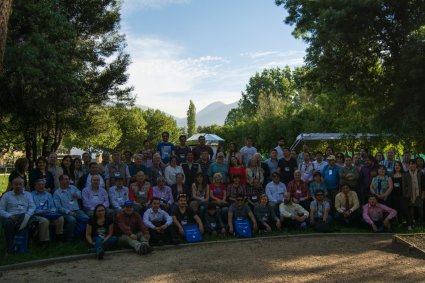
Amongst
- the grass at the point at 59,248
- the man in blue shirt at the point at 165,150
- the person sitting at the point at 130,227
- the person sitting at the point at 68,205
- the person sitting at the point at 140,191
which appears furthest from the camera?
the man in blue shirt at the point at 165,150

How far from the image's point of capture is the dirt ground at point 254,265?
6270mm

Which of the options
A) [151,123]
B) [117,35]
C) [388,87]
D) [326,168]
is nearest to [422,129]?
[388,87]

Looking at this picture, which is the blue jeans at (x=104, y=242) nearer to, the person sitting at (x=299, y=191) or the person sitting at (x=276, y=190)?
the person sitting at (x=276, y=190)

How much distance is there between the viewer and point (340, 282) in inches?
235

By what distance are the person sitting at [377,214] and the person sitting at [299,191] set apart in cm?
135

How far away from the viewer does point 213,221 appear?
951cm

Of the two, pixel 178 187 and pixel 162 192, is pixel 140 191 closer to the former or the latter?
pixel 162 192

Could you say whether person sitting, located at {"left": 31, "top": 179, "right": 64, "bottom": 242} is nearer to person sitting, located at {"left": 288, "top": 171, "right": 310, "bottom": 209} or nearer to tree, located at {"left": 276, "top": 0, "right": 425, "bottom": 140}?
person sitting, located at {"left": 288, "top": 171, "right": 310, "bottom": 209}

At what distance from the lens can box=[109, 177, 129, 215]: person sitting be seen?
9133mm

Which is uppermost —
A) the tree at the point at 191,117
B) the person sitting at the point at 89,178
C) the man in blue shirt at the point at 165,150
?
the tree at the point at 191,117

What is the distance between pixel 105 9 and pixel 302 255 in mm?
16236

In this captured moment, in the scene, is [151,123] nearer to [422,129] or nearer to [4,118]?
[4,118]

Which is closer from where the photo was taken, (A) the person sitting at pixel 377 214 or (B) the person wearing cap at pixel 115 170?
(A) the person sitting at pixel 377 214

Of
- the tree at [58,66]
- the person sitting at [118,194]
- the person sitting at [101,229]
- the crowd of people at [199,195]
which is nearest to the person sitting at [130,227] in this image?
the crowd of people at [199,195]
